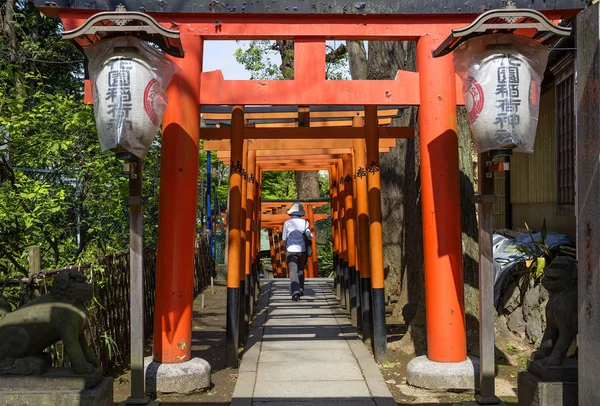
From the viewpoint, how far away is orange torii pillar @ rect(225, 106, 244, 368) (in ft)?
26.6

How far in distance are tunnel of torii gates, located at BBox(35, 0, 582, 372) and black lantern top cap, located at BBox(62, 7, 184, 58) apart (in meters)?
1.03

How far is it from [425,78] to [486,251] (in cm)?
209

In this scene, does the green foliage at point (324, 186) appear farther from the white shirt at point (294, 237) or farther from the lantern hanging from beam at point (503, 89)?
the lantern hanging from beam at point (503, 89)

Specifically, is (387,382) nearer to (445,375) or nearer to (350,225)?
(445,375)

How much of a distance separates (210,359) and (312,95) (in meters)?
3.59

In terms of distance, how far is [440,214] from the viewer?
7.12 meters

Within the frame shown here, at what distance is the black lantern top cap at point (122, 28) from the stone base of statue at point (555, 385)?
12.9 feet

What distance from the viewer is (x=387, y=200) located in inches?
538

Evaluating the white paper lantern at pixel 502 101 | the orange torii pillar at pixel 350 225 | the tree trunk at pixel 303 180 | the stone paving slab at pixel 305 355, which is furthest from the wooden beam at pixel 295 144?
the tree trunk at pixel 303 180

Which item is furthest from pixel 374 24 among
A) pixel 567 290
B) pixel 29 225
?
pixel 29 225

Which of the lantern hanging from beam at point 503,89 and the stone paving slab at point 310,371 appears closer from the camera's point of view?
the lantern hanging from beam at point 503,89

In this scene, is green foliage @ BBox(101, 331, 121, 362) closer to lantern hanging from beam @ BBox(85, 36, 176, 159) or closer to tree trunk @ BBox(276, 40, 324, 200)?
lantern hanging from beam @ BBox(85, 36, 176, 159)

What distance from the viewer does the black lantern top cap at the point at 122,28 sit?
585 cm

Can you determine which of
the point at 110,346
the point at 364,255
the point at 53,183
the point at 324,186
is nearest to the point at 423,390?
the point at 364,255
